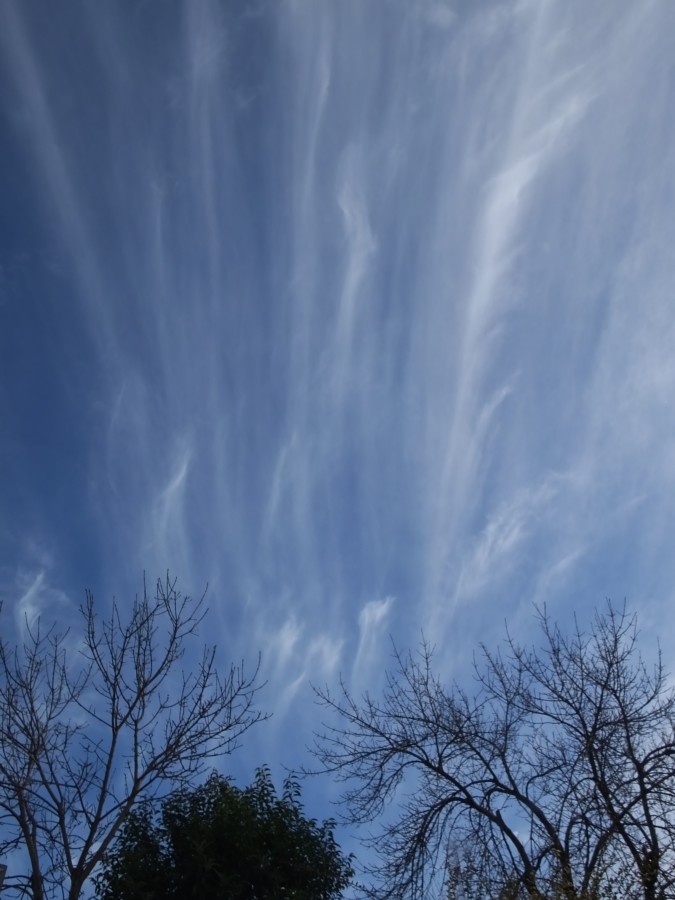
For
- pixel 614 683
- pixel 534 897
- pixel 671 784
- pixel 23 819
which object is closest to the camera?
pixel 534 897

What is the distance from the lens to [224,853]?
1197 centimetres

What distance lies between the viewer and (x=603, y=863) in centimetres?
1152

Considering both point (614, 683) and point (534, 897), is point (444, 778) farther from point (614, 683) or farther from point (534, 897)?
point (534, 897)

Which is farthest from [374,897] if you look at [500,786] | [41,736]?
[41,736]

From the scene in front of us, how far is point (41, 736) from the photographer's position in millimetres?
11258

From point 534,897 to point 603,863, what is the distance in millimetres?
2441

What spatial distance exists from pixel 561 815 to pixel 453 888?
92.7 inches

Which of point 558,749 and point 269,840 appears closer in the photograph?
point 269,840

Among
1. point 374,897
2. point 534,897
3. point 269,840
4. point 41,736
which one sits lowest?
point 534,897

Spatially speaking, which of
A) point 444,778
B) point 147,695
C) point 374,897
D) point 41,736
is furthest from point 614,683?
point 41,736

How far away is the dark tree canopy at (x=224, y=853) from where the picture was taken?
11.6 m

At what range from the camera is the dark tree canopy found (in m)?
11.6

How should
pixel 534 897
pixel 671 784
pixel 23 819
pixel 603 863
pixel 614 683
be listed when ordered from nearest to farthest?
pixel 534 897 < pixel 23 819 < pixel 603 863 < pixel 671 784 < pixel 614 683

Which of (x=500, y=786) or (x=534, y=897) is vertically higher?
(x=500, y=786)
